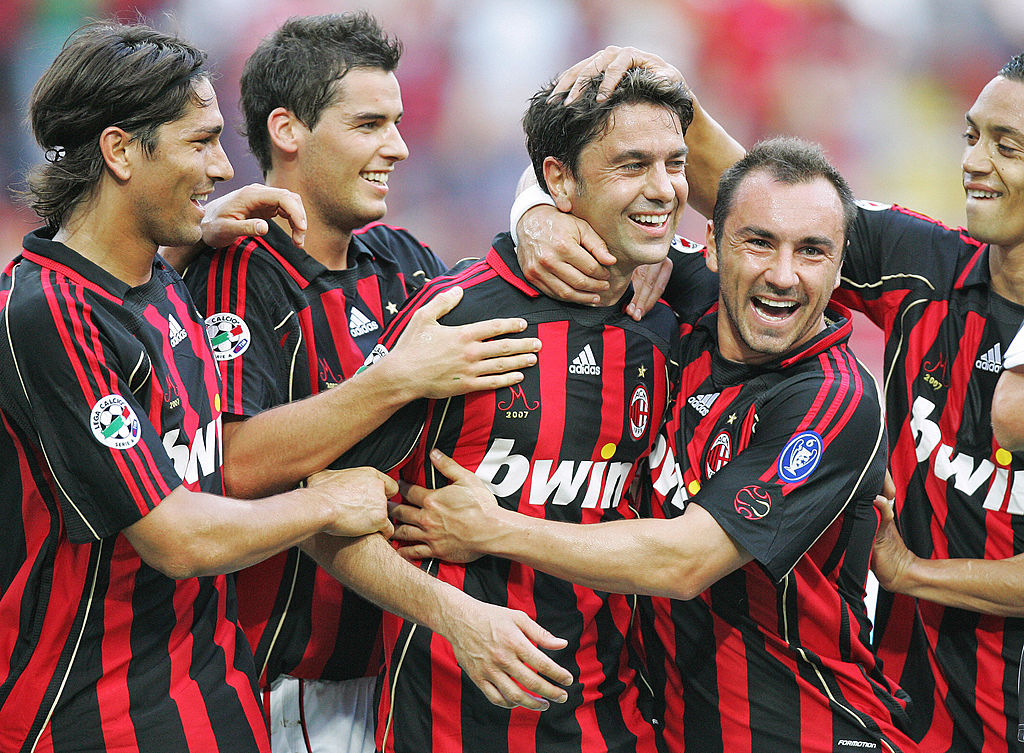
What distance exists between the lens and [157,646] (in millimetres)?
2596

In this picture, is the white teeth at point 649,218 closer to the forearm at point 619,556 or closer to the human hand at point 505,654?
the forearm at point 619,556

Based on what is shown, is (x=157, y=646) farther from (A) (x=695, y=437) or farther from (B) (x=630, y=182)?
(B) (x=630, y=182)

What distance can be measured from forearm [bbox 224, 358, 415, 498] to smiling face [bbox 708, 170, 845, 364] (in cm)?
94

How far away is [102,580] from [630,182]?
1682mm

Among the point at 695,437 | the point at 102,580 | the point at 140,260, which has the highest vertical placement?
the point at 140,260

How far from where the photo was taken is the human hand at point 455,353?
8.69 ft

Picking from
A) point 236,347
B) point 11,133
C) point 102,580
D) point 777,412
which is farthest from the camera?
point 11,133

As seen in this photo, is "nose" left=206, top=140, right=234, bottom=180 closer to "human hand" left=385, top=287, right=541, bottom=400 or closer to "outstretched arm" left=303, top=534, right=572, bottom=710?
"human hand" left=385, top=287, right=541, bottom=400

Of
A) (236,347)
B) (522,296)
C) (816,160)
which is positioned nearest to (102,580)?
(236,347)

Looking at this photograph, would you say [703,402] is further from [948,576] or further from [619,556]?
[948,576]

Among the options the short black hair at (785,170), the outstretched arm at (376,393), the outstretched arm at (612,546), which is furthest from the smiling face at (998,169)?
the outstretched arm at (376,393)

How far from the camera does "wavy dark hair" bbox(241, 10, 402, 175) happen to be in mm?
3527

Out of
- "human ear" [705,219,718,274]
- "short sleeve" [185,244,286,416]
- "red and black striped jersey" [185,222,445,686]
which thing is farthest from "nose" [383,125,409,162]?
"human ear" [705,219,718,274]

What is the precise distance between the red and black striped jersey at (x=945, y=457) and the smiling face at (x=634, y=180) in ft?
2.75
